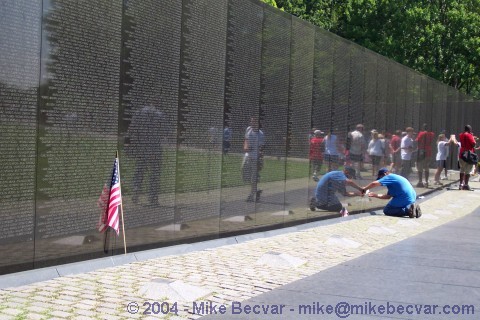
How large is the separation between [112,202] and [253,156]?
12.1ft

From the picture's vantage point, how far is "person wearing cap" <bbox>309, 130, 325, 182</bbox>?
13578mm

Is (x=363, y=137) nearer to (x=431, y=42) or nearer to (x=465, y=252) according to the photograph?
(x=465, y=252)

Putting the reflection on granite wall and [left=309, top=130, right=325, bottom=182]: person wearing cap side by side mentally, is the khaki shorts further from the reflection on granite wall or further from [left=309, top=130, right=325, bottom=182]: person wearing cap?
[left=309, top=130, right=325, bottom=182]: person wearing cap

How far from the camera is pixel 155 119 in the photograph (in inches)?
350

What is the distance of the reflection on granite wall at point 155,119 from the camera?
7.04m

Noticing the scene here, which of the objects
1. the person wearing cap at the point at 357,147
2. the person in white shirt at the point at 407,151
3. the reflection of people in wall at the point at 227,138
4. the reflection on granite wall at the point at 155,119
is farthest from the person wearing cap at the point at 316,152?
the person in white shirt at the point at 407,151

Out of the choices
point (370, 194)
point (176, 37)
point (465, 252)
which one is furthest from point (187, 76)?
point (370, 194)

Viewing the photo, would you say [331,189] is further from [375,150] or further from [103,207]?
[103,207]

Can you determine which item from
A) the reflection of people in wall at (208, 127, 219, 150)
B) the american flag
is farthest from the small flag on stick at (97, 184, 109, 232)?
the reflection of people in wall at (208, 127, 219, 150)

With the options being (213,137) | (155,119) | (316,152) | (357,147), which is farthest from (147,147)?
(357,147)

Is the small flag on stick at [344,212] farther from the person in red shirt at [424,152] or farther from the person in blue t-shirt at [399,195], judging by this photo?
the person in red shirt at [424,152]

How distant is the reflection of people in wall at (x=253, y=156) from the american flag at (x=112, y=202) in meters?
3.25

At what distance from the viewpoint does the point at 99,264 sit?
26.1 feet

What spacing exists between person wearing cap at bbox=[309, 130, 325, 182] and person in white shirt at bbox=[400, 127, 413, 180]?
267 inches
